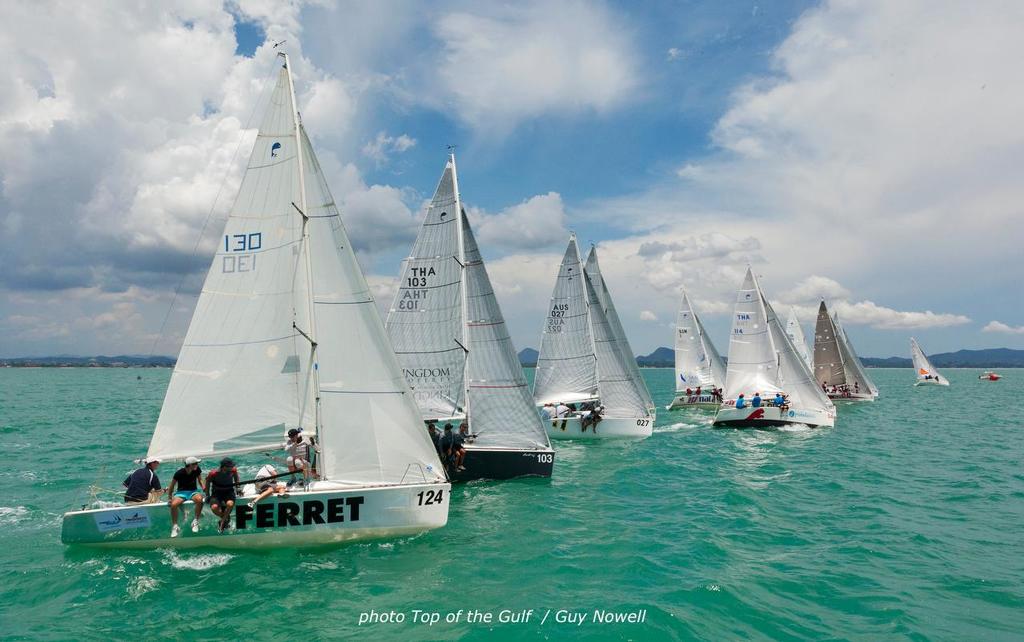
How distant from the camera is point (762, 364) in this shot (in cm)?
3309

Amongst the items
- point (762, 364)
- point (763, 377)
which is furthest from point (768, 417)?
point (762, 364)

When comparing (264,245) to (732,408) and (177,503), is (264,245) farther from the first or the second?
(732,408)

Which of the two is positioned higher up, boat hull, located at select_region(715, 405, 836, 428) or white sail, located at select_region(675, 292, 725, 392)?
white sail, located at select_region(675, 292, 725, 392)

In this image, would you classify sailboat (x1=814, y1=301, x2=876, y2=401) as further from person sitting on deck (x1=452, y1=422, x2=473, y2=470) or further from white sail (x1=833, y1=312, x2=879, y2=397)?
person sitting on deck (x1=452, y1=422, x2=473, y2=470)

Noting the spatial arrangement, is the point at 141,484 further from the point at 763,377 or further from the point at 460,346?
the point at 763,377

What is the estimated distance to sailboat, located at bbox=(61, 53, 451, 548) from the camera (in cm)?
1230

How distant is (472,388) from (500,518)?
5477 millimetres

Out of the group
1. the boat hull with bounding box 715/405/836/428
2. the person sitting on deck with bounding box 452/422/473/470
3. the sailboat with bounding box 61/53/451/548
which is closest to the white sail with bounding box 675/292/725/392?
the boat hull with bounding box 715/405/836/428

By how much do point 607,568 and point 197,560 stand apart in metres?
7.82

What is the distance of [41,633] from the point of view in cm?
868

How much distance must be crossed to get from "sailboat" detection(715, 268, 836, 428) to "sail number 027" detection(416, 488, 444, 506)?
23466mm

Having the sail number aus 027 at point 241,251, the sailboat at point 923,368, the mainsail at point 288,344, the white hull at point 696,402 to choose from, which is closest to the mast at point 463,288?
the mainsail at point 288,344

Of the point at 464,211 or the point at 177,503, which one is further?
the point at 464,211

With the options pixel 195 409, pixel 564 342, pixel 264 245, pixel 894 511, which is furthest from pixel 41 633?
pixel 564 342
